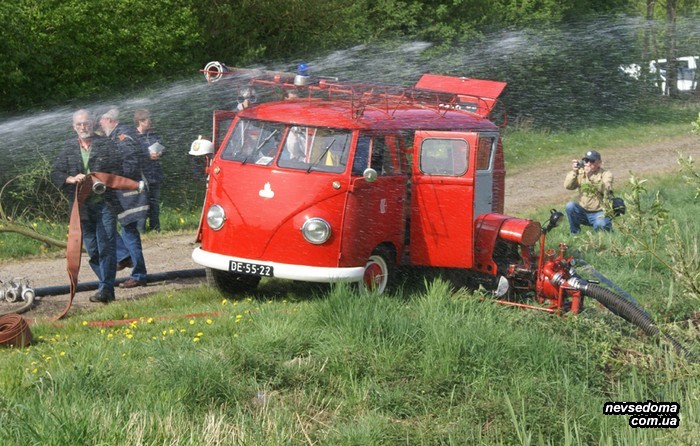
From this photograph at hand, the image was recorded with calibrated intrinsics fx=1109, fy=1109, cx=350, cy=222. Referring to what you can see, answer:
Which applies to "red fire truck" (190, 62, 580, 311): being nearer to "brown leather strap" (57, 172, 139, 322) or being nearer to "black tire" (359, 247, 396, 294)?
"black tire" (359, 247, 396, 294)

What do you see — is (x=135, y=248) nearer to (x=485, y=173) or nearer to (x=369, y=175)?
(x=369, y=175)

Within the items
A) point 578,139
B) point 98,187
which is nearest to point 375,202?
point 98,187

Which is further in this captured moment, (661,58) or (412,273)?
(661,58)

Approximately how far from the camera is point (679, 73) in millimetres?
40156

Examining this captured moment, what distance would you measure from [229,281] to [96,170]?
1.74 meters

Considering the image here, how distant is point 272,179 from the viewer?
10.5 m

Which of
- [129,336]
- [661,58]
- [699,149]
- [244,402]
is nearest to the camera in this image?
[244,402]

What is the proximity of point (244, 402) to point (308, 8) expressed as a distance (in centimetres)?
1428

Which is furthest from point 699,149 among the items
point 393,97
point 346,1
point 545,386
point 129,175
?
point 545,386

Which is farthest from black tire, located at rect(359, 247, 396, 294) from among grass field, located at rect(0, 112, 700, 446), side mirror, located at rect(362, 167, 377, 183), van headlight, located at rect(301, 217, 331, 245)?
grass field, located at rect(0, 112, 700, 446)

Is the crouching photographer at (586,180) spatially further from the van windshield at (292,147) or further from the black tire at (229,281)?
the black tire at (229,281)

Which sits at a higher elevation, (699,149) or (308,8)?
(308,8)

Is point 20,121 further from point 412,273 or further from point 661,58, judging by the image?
point 661,58

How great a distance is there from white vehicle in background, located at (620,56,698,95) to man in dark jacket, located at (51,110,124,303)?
2946 centimetres
